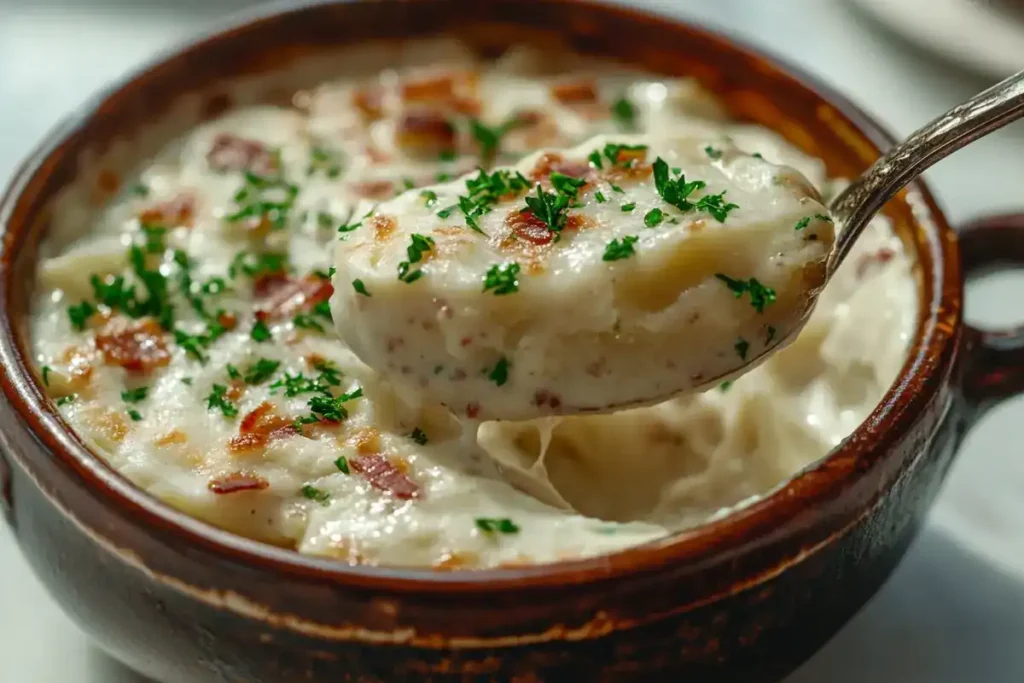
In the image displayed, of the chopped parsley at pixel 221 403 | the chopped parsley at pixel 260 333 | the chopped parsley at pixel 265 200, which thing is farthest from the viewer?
the chopped parsley at pixel 265 200

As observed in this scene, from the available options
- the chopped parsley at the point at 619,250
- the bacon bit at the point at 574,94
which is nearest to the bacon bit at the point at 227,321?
the chopped parsley at the point at 619,250

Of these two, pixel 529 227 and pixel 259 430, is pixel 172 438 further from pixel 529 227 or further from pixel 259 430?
pixel 529 227

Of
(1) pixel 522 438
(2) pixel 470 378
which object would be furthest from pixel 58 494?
(1) pixel 522 438

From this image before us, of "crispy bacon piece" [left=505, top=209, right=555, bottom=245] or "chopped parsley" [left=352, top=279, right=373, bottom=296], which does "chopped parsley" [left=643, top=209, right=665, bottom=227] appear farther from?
"chopped parsley" [left=352, top=279, right=373, bottom=296]

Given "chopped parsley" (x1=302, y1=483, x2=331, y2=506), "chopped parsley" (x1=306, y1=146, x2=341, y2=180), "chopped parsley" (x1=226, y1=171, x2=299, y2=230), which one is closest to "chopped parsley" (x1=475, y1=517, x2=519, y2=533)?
"chopped parsley" (x1=302, y1=483, x2=331, y2=506)

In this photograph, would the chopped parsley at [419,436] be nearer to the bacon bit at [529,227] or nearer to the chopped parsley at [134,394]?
the bacon bit at [529,227]

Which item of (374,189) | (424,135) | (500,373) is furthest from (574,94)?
(500,373)

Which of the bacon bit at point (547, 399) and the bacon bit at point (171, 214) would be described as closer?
the bacon bit at point (547, 399)
